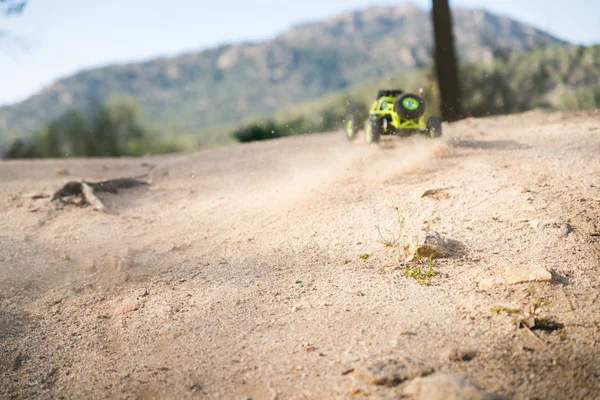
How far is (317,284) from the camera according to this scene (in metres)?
3.78

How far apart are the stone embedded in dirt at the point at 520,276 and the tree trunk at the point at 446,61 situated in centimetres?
759

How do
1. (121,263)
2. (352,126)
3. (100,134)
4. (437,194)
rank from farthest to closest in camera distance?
(100,134) < (352,126) < (437,194) < (121,263)

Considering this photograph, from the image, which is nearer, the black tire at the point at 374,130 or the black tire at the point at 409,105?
the black tire at the point at 409,105

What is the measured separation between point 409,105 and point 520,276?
13.9 feet

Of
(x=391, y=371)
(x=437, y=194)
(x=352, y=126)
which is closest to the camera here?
(x=391, y=371)

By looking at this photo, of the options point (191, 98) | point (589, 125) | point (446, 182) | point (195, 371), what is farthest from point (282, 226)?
point (191, 98)

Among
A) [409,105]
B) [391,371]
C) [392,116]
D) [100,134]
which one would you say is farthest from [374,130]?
[100,134]

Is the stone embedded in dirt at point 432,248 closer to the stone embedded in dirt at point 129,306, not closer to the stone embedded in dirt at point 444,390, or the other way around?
the stone embedded in dirt at point 444,390

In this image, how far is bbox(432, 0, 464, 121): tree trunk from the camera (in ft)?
34.3

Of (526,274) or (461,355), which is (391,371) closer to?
(461,355)

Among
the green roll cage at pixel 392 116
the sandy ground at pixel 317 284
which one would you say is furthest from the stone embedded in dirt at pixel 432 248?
the green roll cage at pixel 392 116

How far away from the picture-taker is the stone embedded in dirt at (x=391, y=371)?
2.57 meters

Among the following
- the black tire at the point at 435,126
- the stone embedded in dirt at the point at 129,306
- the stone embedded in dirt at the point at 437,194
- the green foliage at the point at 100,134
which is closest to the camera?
the stone embedded in dirt at the point at 129,306

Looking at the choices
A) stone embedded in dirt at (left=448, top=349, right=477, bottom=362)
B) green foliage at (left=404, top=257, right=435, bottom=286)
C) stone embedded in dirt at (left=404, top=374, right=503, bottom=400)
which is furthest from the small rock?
stone embedded in dirt at (left=404, top=374, right=503, bottom=400)
